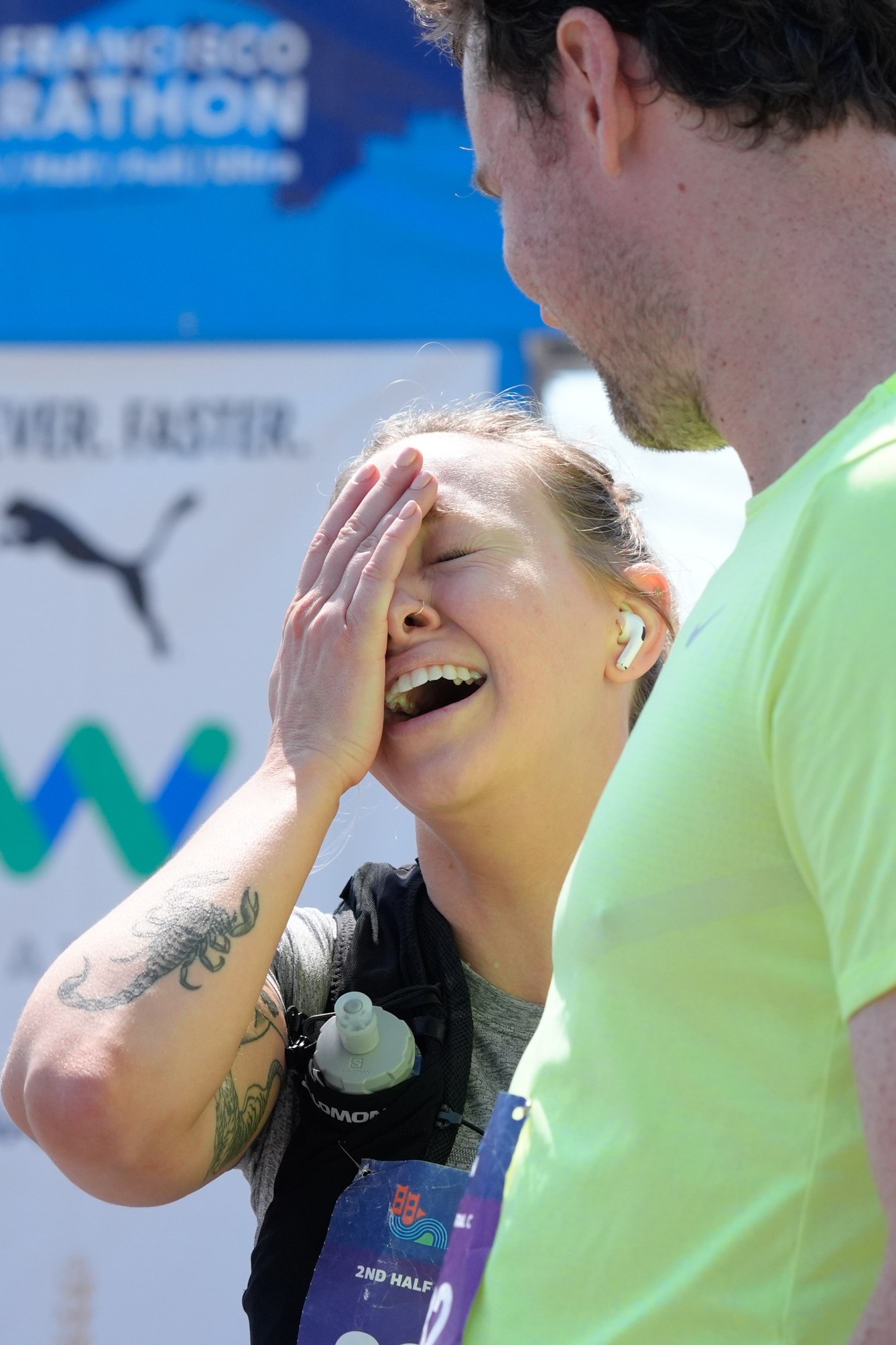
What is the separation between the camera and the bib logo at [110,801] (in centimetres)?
255

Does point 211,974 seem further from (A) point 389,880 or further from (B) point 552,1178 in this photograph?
(B) point 552,1178

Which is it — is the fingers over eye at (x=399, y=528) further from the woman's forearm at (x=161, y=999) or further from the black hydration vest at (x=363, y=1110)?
the black hydration vest at (x=363, y=1110)

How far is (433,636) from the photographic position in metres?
1.46

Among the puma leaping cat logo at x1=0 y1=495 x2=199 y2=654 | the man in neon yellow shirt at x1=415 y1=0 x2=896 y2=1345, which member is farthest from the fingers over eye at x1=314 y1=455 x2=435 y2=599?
the puma leaping cat logo at x1=0 y1=495 x2=199 y2=654

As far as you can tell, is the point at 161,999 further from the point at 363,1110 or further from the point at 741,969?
the point at 741,969

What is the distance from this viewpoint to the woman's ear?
1556 mm

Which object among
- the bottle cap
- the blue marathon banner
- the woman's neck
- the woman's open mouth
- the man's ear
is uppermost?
the blue marathon banner

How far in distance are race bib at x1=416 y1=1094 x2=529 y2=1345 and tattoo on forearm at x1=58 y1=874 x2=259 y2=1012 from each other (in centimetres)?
42

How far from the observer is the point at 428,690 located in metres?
1.59

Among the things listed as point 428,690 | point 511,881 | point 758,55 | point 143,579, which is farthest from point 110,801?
point 758,55

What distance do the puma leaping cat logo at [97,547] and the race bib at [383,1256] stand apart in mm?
1532

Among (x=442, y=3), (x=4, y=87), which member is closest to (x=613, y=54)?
(x=442, y=3)

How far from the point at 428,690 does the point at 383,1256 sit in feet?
2.08

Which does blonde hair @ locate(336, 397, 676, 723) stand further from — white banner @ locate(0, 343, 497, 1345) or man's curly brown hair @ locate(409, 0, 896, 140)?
white banner @ locate(0, 343, 497, 1345)
